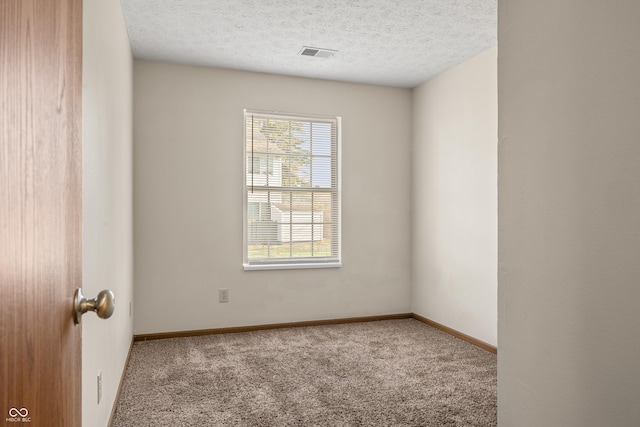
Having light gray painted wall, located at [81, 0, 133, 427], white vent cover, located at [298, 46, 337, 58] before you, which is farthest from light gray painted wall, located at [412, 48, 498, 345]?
light gray painted wall, located at [81, 0, 133, 427]

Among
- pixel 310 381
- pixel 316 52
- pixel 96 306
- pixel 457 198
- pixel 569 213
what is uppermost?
pixel 316 52

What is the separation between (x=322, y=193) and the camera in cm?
466

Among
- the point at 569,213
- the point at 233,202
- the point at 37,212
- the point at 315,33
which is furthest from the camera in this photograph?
the point at 233,202

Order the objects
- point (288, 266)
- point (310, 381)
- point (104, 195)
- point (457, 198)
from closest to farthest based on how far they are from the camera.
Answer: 1. point (104, 195)
2. point (310, 381)
3. point (457, 198)
4. point (288, 266)

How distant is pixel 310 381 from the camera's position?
296 cm

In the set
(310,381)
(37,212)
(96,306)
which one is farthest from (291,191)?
(37,212)

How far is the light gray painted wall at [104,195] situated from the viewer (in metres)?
1.71

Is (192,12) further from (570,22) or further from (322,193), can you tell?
(570,22)

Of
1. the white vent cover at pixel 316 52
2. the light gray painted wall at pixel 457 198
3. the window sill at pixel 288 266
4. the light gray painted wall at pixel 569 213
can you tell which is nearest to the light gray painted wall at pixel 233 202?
the window sill at pixel 288 266

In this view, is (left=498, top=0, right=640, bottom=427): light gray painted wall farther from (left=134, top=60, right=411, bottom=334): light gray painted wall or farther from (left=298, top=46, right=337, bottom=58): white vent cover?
(left=134, top=60, right=411, bottom=334): light gray painted wall

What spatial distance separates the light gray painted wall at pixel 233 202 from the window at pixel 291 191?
0.34 ft

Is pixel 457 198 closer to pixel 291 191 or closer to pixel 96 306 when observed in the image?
pixel 291 191

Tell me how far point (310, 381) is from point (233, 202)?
1.95 m

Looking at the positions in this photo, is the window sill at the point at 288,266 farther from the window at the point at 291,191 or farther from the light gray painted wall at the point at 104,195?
the light gray painted wall at the point at 104,195
